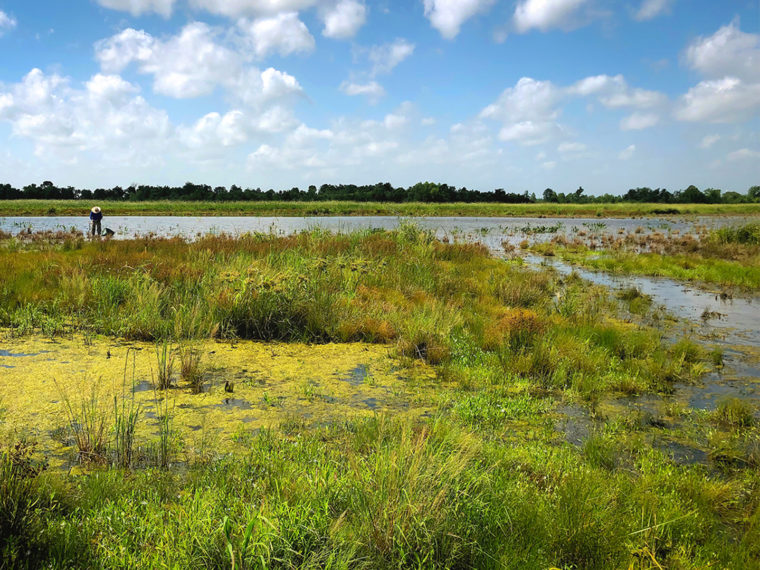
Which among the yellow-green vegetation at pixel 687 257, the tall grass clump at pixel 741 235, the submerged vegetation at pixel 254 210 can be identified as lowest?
the yellow-green vegetation at pixel 687 257

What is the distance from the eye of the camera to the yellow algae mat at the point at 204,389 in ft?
13.0

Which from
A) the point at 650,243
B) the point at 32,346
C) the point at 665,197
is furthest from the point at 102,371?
the point at 665,197

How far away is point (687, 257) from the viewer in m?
17.0

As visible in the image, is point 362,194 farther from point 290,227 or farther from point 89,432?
point 89,432

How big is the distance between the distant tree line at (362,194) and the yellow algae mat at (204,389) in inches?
2752

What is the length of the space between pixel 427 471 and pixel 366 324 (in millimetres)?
4824

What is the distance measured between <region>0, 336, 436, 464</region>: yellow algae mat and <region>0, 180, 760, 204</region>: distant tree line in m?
69.9

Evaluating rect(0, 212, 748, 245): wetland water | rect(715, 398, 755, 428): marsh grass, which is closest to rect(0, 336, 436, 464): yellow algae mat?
rect(715, 398, 755, 428): marsh grass

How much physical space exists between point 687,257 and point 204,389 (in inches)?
698

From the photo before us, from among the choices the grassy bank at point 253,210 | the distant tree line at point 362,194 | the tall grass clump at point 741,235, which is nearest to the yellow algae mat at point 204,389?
the tall grass clump at point 741,235

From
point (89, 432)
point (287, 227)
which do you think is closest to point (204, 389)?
point (89, 432)

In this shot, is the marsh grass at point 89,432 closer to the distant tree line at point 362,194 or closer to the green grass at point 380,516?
the green grass at point 380,516

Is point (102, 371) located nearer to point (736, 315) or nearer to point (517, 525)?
point (517, 525)

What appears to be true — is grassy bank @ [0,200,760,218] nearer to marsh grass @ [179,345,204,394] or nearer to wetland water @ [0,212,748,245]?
wetland water @ [0,212,748,245]
